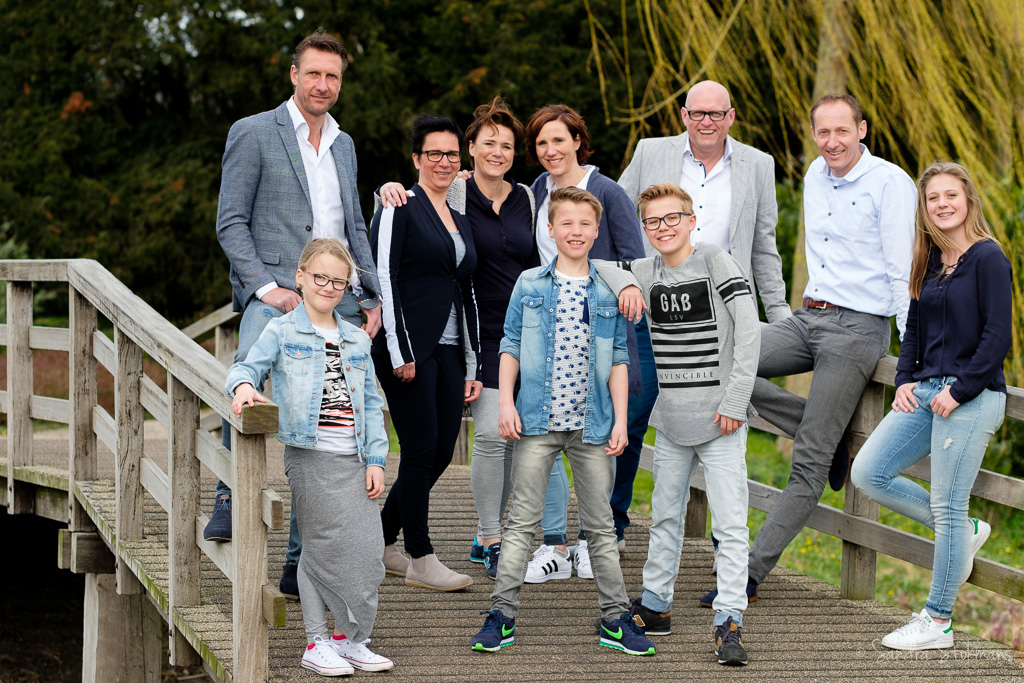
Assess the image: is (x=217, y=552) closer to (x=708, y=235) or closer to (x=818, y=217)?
(x=708, y=235)

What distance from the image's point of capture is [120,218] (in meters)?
18.5

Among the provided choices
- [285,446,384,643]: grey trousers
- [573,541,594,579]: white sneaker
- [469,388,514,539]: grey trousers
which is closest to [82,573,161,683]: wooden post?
[469,388,514,539]: grey trousers

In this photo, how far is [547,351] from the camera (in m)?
4.23

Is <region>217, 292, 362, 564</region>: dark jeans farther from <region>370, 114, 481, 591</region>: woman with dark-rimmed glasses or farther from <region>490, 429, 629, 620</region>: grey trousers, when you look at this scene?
<region>490, 429, 629, 620</region>: grey trousers

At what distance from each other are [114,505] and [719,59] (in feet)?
18.4

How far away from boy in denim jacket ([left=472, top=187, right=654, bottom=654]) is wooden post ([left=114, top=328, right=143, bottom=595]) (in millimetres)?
1506

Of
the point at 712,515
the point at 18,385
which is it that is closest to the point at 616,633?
the point at 712,515

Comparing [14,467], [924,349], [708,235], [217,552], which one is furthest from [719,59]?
[217,552]

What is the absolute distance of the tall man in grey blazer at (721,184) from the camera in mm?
4910

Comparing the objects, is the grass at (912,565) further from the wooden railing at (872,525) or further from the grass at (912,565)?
the wooden railing at (872,525)

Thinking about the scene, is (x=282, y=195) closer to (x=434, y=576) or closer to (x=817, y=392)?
(x=434, y=576)

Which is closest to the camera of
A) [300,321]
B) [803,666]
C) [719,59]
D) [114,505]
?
[300,321]

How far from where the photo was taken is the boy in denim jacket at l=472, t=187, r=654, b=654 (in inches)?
166

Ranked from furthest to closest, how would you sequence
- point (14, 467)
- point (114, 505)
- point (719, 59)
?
point (719, 59) → point (14, 467) → point (114, 505)
